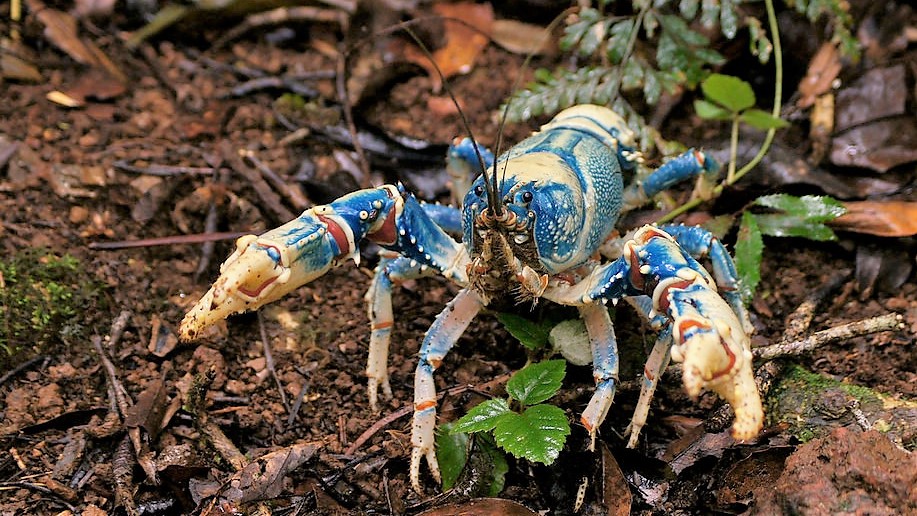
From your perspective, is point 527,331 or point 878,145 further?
point 878,145

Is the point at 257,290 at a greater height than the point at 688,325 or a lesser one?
lesser

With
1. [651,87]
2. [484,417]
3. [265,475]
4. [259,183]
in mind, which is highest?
[651,87]

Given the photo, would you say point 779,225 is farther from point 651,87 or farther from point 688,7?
point 688,7

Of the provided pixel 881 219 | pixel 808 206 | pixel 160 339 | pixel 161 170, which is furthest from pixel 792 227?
pixel 161 170

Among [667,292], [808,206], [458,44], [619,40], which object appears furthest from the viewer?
[458,44]

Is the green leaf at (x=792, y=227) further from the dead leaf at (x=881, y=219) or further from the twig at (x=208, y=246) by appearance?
the twig at (x=208, y=246)

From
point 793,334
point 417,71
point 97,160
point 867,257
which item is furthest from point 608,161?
point 97,160

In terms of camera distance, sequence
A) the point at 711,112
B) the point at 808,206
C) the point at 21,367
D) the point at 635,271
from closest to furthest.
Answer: the point at 635,271, the point at 21,367, the point at 808,206, the point at 711,112

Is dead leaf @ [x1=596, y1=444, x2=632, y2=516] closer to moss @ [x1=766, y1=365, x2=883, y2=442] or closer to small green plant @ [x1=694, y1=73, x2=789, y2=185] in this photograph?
moss @ [x1=766, y1=365, x2=883, y2=442]
